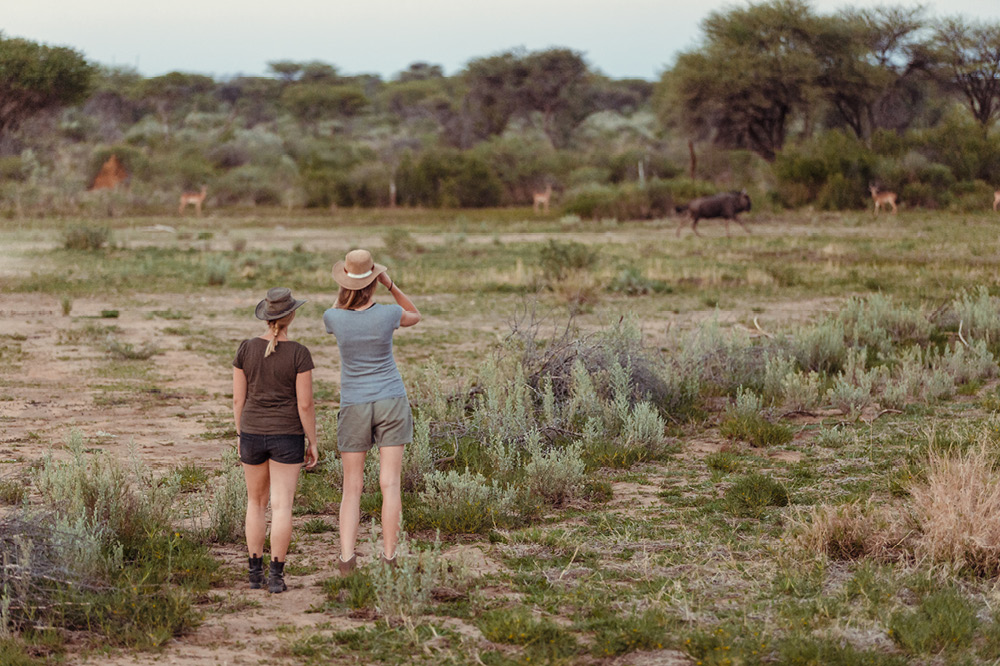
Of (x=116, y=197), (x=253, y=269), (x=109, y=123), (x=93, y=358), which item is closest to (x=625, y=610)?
(x=93, y=358)

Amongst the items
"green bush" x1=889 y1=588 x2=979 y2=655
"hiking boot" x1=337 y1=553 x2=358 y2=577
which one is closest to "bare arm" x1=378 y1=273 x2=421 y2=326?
"hiking boot" x1=337 y1=553 x2=358 y2=577

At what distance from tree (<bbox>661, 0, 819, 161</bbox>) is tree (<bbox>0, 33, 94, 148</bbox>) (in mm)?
25432

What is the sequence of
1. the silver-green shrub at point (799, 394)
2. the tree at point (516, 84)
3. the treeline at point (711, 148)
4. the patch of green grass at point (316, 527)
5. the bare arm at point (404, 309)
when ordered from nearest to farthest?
1. the bare arm at point (404, 309)
2. the patch of green grass at point (316, 527)
3. the silver-green shrub at point (799, 394)
4. the treeline at point (711, 148)
5. the tree at point (516, 84)

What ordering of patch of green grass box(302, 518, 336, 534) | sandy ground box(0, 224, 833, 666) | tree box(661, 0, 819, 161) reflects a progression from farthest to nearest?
1. tree box(661, 0, 819, 161)
2. patch of green grass box(302, 518, 336, 534)
3. sandy ground box(0, 224, 833, 666)

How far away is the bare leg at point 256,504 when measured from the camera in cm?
566

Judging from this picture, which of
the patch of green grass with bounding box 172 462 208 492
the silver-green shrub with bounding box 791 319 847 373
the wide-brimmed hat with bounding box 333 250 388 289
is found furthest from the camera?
the silver-green shrub with bounding box 791 319 847 373

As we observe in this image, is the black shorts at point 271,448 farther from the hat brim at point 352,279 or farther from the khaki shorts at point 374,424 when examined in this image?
the hat brim at point 352,279

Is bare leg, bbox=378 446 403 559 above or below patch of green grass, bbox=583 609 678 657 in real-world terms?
above

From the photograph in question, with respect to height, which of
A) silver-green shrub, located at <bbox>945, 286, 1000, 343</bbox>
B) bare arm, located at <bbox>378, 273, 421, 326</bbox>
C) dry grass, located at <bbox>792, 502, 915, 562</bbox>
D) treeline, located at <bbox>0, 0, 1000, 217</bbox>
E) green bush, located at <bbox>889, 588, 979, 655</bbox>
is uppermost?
treeline, located at <bbox>0, 0, 1000, 217</bbox>

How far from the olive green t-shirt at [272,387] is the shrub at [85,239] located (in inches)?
831

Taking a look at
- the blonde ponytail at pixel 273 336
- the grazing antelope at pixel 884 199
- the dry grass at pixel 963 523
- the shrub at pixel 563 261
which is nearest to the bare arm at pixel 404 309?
the blonde ponytail at pixel 273 336

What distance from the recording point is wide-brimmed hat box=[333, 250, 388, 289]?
5473 millimetres

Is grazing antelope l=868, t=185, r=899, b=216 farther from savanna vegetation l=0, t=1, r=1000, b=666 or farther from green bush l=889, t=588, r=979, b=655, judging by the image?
green bush l=889, t=588, r=979, b=655

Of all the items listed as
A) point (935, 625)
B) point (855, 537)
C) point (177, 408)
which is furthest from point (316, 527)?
point (177, 408)
